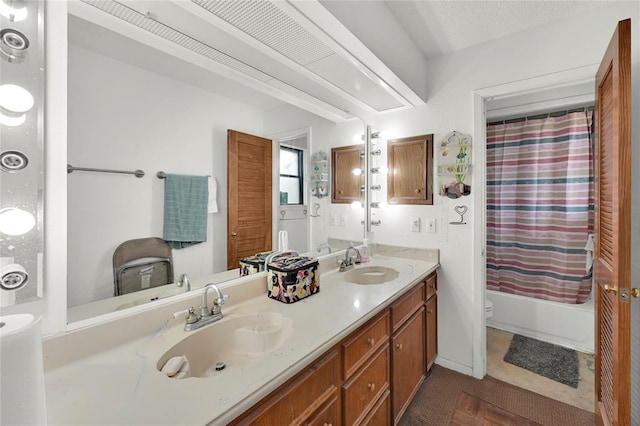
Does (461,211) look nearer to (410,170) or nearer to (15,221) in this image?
(410,170)

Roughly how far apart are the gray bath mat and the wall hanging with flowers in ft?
4.95

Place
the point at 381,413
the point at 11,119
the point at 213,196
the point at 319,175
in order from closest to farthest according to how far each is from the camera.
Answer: the point at 11,119 < the point at 213,196 < the point at 381,413 < the point at 319,175

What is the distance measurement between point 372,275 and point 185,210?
55.4 inches

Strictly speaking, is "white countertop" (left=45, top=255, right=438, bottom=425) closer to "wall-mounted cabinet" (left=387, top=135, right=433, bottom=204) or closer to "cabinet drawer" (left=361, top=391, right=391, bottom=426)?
"cabinet drawer" (left=361, top=391, right=391, bottom=426)

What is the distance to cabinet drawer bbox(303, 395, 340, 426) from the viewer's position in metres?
0.94

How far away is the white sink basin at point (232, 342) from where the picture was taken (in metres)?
0.99

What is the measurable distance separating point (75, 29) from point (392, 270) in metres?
2.00

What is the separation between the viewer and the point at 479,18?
1.76m

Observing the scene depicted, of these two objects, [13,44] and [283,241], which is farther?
[283,241]

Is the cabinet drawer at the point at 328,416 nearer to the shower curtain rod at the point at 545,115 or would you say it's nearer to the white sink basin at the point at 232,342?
the white sink basin at the point at 232,342

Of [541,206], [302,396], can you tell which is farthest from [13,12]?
[541,206]

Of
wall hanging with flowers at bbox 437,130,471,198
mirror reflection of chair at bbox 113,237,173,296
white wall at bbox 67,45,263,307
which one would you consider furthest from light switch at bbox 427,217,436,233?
mirror reflection of chair at bbox 113,237,173,296

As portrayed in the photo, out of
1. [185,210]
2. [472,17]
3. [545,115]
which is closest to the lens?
[185,210]

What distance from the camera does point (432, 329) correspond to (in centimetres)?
212
